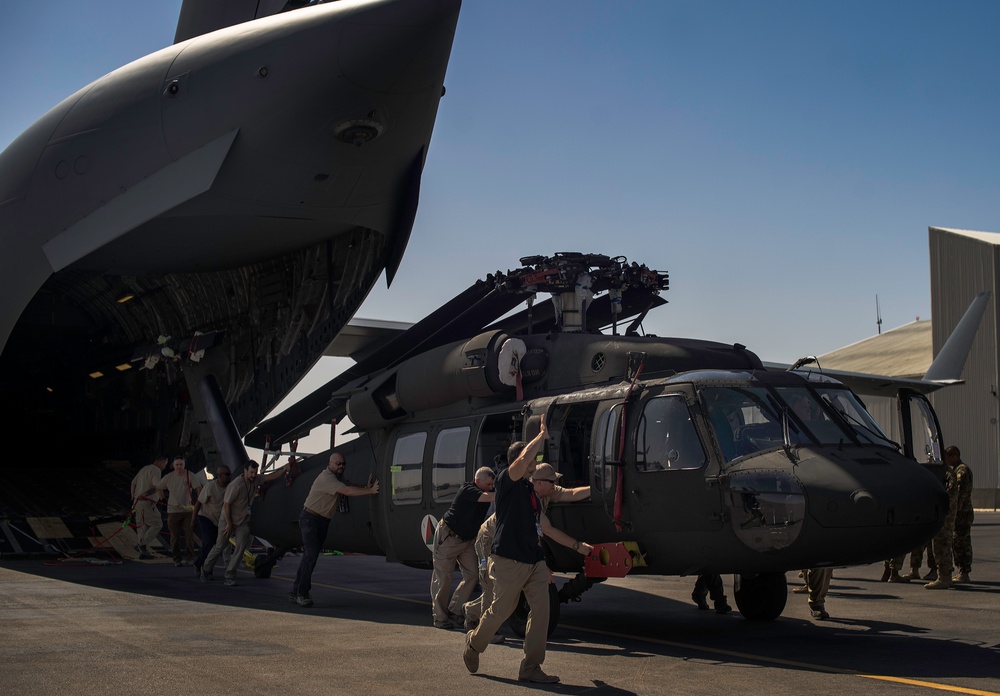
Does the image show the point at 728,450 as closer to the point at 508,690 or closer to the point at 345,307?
the point at 508,690

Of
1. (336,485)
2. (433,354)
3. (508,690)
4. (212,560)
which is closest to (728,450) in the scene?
(508,690)

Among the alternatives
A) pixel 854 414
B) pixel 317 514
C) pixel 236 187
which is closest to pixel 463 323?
pixel 317 514

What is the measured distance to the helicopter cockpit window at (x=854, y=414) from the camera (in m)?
9.45

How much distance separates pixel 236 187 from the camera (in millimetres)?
17297

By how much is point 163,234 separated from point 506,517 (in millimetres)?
12346

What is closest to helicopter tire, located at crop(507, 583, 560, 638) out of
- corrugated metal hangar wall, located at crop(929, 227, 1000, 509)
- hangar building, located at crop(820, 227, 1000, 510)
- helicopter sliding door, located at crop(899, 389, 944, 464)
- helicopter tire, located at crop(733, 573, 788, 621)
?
helicopter tire, located at crop(733, 573, 788, 621)

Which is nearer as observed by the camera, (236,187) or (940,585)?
(940,585)

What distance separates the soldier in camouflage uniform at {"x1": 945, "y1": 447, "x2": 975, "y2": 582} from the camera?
47.1 ft

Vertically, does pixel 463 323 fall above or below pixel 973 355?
below

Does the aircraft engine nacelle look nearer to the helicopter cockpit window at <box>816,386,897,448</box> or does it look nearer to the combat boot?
the helicopter cockpit window at <box>816,386,897,448</box>

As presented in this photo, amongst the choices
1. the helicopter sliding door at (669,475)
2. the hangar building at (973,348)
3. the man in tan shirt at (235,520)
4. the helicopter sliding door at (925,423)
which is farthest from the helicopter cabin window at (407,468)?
the hangar building at (973,348)

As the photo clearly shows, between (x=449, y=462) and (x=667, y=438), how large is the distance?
10.1ft

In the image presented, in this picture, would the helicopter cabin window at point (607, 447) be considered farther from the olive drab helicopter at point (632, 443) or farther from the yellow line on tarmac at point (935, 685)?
the yellow line on tarmac at point (935, 685)

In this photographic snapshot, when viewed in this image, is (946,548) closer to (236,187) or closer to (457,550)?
(457,550)
